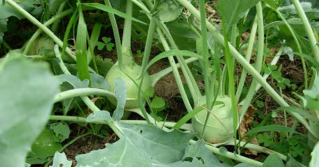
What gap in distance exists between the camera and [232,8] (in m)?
1.01

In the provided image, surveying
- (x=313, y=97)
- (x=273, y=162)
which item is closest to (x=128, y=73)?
(x=273, y=162)

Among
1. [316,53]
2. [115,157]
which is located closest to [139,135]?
[115,157]

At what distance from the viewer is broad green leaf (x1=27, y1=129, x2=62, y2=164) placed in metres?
1.18

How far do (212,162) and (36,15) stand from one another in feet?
2.62

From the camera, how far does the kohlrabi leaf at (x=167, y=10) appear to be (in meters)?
1.08

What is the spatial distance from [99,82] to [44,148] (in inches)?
9.0

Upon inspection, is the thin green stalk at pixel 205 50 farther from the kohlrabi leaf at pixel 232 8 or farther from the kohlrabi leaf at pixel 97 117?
the kohlrabi leaf at pixel 97 117

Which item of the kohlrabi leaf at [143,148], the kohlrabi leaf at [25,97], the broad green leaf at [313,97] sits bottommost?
the kohlrabi leaf at [143,148]

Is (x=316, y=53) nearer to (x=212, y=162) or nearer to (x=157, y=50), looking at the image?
(x=212, y=162)

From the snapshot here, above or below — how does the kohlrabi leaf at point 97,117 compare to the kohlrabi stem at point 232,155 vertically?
above

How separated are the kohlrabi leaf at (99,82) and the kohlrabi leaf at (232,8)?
0.36m

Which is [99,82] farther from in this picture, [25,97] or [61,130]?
[25,97]

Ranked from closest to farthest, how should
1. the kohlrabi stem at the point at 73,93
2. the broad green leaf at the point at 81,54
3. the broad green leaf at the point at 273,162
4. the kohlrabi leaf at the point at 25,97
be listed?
the kohlrabi leaf at the point at 25,97
the kohlrabi stem at the point at 73,93
the broad green leaf at the point at 273,162
the broad green leaf at the point at 81,54

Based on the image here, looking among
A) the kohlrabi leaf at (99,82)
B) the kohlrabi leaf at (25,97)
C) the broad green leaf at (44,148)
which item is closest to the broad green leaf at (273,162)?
the kohlrabi leaf at (99,82)
